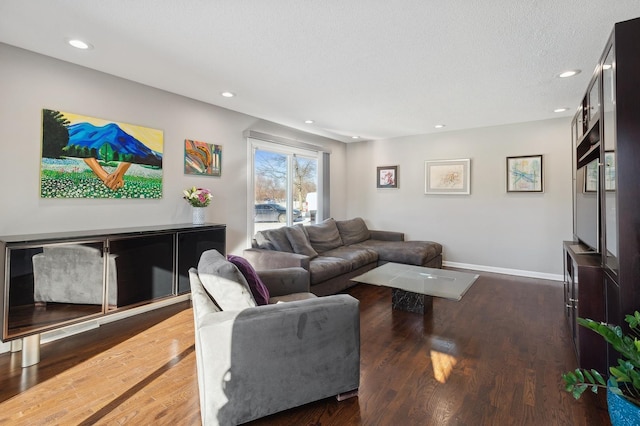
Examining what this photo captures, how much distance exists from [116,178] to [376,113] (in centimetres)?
319

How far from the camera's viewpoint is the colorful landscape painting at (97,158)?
8.87ft

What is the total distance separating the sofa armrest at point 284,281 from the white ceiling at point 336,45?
1.82 meters

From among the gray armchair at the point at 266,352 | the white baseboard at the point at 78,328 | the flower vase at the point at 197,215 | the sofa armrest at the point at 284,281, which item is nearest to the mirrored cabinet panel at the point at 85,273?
the white baseboard at the point at 78,328

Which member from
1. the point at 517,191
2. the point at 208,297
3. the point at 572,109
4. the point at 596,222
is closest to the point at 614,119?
the point at 596,222

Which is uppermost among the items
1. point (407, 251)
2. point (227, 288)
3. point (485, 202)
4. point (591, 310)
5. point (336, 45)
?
point (336, 45)

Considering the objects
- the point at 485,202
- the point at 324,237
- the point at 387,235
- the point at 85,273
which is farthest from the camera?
the point at 387,235

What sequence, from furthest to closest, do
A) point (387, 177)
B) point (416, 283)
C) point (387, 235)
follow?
point (387, 177)
point (387, 235)
point (416, 283)

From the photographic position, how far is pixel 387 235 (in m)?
5.71

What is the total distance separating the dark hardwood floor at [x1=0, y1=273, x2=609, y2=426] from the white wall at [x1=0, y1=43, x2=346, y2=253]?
1072 millimetres

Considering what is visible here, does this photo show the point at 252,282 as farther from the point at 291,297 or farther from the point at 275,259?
the point at 275,259

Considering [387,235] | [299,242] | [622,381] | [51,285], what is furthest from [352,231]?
[622,381]

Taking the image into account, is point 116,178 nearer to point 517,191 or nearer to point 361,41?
point 361,41

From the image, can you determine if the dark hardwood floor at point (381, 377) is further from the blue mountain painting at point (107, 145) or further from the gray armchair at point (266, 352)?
the blue mountain painting at point (107, 145)

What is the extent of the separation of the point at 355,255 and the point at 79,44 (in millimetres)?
3520
